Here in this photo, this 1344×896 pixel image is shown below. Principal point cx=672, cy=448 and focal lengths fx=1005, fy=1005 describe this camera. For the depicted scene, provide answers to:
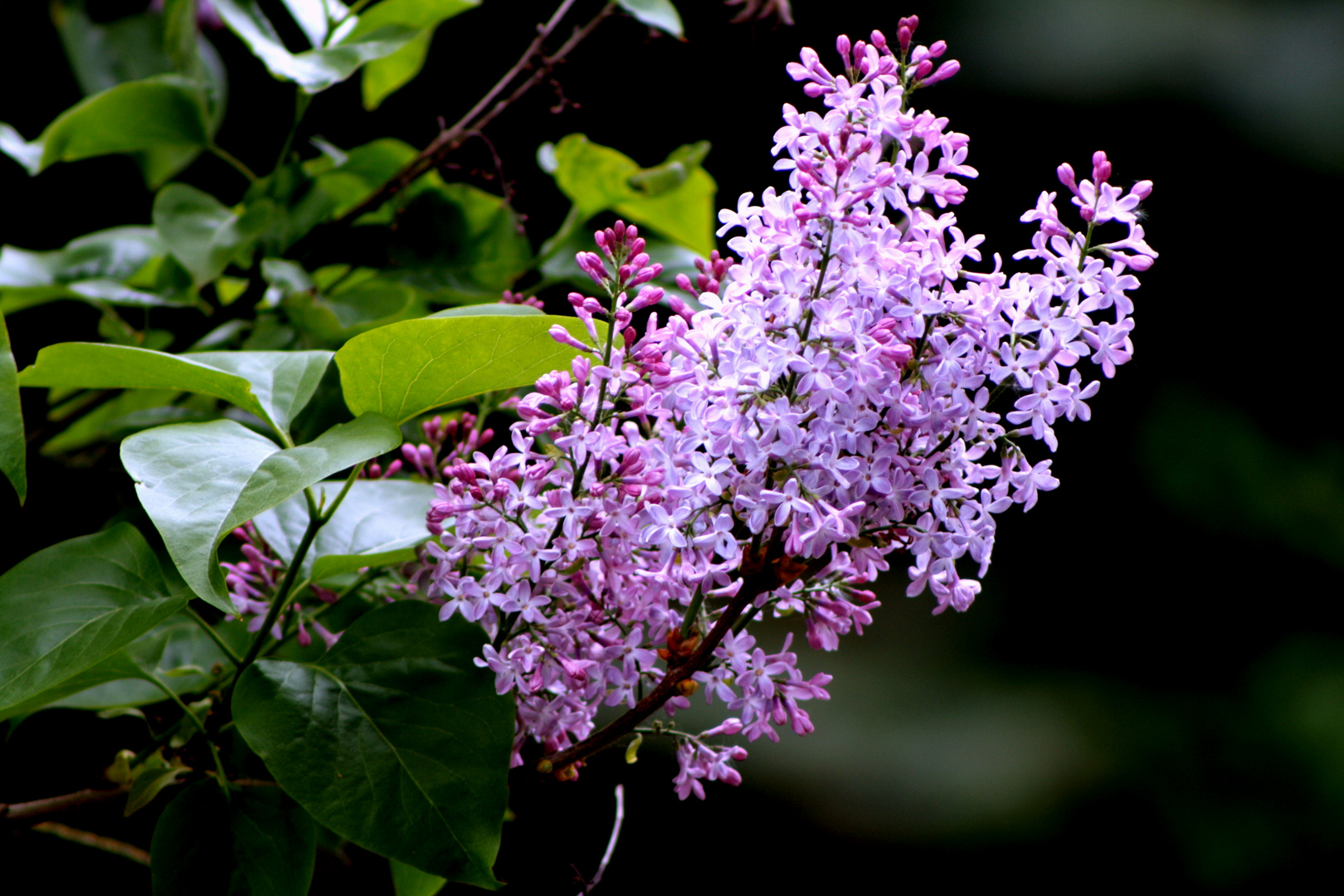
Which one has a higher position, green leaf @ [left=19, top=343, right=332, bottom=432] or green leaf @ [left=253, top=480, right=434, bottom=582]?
green leaf @ [left=19, top=343, right=332, bottom=432]

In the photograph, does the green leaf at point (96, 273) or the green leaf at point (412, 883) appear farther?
the green leaf at point (96, 273)

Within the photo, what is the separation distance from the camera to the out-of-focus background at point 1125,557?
137 cm

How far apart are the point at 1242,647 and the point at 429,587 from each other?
1.85 m

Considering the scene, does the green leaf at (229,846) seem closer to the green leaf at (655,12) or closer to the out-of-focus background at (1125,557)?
the green leaf at (655,12)

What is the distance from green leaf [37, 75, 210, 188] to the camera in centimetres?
59

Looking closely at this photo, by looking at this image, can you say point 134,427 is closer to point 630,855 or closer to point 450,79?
point 450,79

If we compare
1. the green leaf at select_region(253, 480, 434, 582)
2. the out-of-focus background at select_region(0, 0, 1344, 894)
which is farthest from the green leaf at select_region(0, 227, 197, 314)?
the out-of-focus background at select_region(0, 0, 1344, 894)

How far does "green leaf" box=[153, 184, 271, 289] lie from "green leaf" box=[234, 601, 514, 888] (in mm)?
301

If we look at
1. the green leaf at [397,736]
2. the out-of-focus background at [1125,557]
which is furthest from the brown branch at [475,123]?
the out-of-focus background at [1125,557]

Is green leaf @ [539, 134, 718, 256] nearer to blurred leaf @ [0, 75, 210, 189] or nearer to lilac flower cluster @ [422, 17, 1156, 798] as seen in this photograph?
blurred leaf @ [0, 75, 210, 189]

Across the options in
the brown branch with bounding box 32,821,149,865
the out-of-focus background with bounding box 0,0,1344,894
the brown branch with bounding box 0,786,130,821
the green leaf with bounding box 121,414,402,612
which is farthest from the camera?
the out-of-focus background with bounding box 0,0,1344,894

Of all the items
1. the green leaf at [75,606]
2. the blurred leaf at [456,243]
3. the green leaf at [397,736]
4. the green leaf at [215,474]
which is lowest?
the green leaf at [397,736]

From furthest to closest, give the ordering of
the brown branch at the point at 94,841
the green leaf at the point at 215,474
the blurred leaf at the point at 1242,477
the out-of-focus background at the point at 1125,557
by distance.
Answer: the blurred leaf at the point at 1242,477 < the out-of-focus background at the point at 1125,557 < the brown branch at the point at 94,841 < the green leaf at the point at 215,474

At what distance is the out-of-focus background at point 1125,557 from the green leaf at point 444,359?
0.85 metres
